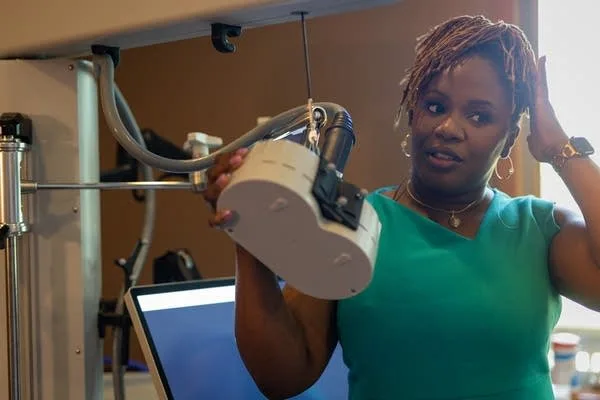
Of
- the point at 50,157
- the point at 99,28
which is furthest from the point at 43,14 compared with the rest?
the point at 50,157

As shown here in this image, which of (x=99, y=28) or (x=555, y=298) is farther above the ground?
(x=99, y=28)

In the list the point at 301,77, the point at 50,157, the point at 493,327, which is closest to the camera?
the point at 493,327

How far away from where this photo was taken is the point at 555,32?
57.3 inches

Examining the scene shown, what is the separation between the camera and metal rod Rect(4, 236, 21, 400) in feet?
3.22

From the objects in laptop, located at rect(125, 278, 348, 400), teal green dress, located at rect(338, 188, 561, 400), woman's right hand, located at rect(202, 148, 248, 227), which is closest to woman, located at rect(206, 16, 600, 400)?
teal green dress, located at rect(338, 188, 561, 400)

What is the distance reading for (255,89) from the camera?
5.72ft

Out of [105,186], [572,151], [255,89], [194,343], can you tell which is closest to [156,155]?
[105,186]

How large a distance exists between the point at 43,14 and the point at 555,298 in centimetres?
81

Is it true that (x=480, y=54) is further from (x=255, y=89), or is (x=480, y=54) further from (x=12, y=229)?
(x=255, y=89)

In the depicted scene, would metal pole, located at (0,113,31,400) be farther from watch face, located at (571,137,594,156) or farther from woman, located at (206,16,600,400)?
watch face, located at (571,137,594,156)

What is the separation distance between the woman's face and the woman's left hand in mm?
69

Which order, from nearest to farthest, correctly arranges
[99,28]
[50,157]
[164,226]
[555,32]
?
[99,28], [50,157], [555,32], [164,226]

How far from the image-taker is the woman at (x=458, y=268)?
825 millimetres

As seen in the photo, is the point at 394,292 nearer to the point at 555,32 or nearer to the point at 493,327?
the point at 493,327
